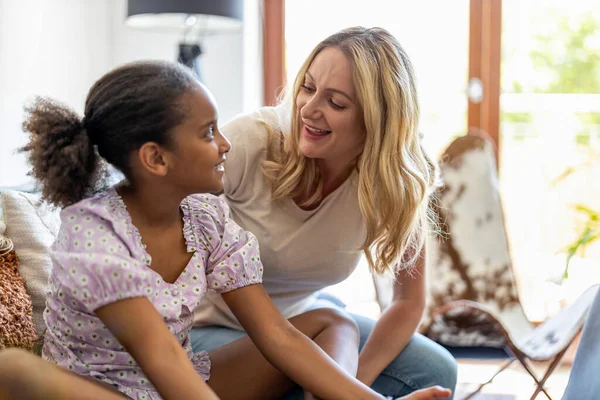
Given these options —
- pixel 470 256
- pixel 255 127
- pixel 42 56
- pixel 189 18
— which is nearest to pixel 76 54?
pixel 42 56

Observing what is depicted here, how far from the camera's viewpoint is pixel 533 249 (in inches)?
149

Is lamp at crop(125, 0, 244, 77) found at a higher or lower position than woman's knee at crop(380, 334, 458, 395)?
higher

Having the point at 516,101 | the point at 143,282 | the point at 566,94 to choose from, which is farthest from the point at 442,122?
the point at 143,282

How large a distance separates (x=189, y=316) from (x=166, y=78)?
1.38 ft

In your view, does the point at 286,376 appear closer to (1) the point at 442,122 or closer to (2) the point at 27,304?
(2) the point at 27,304

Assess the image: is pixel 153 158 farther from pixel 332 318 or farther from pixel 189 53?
pixel 189 53

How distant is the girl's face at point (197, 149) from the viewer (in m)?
1.34

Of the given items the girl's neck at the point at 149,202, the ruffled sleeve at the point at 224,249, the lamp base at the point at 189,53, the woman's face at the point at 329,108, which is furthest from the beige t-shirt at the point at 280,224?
the lamp base at the point at 189,53

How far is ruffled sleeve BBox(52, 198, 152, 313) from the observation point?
121 centimetres

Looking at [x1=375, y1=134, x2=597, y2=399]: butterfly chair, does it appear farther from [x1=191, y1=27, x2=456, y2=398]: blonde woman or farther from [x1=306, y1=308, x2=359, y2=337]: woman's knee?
[x1=306, y1=308, x2=359, y2=337]: woman's knee

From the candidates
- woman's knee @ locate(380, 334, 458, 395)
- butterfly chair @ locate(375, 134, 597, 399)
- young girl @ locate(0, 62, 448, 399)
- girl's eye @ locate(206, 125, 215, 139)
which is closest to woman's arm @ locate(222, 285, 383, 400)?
young girl @ locate(0, 62, 448, 399)

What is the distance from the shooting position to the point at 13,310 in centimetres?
152

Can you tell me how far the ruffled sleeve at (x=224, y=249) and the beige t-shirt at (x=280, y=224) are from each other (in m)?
0.25

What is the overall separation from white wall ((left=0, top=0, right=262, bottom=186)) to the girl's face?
4.71 feet
